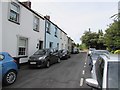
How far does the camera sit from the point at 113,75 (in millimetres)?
3566

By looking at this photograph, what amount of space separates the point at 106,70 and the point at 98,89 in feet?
1.37

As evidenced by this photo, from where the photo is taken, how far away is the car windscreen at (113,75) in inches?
133

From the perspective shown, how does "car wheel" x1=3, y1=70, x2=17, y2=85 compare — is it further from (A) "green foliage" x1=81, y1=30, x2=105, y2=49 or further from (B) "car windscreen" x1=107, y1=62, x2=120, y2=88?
(A) "green foliage" x1=81, y1=30, x2=105, y2=49

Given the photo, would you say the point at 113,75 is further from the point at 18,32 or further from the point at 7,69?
the point at 18,32

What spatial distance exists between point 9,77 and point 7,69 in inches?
18.5

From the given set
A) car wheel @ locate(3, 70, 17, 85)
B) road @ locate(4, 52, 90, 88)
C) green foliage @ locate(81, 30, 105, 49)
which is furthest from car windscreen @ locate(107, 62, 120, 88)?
green foliage @ locate(81, 30, 105, 49)

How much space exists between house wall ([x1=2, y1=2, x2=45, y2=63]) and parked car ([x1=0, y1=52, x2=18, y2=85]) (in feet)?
14.4

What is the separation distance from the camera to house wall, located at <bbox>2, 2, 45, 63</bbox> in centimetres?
1284

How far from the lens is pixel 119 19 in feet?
40.4

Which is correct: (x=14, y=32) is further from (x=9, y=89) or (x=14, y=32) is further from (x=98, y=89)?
(x=98, y=89)

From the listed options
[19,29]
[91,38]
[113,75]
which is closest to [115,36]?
[19,29]

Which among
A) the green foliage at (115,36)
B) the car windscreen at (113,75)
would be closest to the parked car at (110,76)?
the car windscreen at (113,75)

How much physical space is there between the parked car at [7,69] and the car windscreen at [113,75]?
219 inches

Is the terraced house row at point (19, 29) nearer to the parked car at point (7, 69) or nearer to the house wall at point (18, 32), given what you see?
the house wall at point (18, 32)
